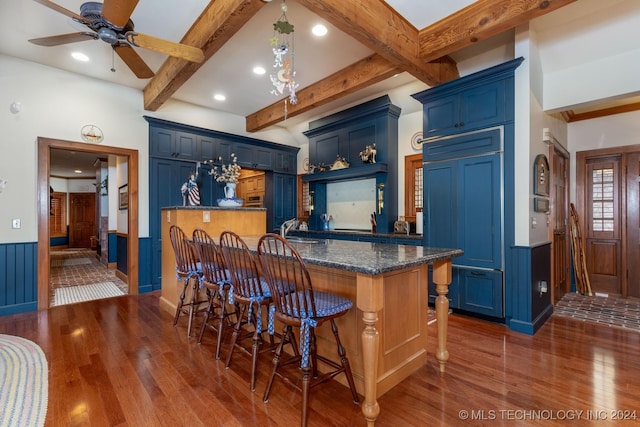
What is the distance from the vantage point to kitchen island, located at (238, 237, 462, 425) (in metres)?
1.63

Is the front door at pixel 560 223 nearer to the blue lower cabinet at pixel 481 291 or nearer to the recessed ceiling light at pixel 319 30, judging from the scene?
the blue lower cabinet at pixel 481 291

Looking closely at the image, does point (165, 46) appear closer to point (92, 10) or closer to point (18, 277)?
point (92, 10)

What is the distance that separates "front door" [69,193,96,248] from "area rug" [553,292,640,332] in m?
13.6

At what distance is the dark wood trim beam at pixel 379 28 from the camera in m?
2.30

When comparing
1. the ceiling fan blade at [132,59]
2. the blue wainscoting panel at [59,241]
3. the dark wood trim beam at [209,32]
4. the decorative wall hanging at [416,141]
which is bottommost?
the blue wainscoting panel at [59,241]

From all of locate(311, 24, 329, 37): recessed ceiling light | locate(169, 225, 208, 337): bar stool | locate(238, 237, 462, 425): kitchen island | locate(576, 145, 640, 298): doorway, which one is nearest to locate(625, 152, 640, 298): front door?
locate(576, 145, 640, 298): doorway

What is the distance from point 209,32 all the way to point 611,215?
580cm

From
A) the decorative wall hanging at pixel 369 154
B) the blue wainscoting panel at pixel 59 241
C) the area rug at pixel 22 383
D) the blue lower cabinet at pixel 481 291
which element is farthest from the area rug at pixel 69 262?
the blue lower cabinet at pixel 481 291

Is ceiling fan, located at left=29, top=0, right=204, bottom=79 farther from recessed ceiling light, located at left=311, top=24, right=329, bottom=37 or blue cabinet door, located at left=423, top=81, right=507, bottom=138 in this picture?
blue cabinet door, located at left=423, top=81, right=507, bottom=138

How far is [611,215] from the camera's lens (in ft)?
14.4

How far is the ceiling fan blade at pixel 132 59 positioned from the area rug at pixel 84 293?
3.25m

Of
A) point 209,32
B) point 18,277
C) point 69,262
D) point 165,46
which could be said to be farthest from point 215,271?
point 69,262

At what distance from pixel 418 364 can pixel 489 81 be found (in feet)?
9.81

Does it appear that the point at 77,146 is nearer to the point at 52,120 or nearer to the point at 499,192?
the point at 52,120
